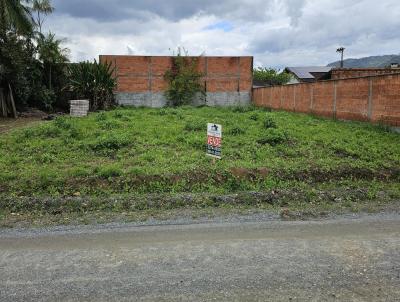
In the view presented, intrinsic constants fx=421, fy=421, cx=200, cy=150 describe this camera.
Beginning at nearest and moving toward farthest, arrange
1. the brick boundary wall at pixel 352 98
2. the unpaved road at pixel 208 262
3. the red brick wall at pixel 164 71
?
the unpaved road at pixel 208 262, the brick boundary wall at pixel 352 98, the red brick wall at pixel 164 71

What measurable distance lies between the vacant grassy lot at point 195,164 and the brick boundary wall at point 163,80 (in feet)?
52.6

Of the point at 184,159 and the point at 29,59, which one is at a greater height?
the point at 29,59

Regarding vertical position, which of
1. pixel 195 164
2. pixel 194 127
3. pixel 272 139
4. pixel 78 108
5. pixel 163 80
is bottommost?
pixel 195 164

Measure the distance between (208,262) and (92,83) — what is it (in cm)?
2237

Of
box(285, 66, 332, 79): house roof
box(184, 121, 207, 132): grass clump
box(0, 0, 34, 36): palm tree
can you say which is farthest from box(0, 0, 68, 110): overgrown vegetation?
box(285, 66, 332, 79): house roof

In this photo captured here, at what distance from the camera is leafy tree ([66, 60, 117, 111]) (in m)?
24.9

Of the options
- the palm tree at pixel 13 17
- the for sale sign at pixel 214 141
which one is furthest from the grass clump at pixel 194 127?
the palm tree at pixel 13 17

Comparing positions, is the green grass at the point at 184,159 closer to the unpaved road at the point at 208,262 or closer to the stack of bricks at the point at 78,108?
the unpaved road at the point at 208,262

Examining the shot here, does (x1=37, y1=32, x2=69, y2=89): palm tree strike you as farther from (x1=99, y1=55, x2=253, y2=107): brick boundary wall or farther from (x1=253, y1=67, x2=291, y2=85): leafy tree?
(x1=253, y1=67, x2=291, y2=85): leafy tree

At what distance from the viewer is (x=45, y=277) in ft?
13.5

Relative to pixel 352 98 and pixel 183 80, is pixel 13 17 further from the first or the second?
pixel 352 98

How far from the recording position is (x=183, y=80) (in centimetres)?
2927

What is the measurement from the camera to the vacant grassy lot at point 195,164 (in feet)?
25.1

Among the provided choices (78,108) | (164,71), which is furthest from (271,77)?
(78,108)
